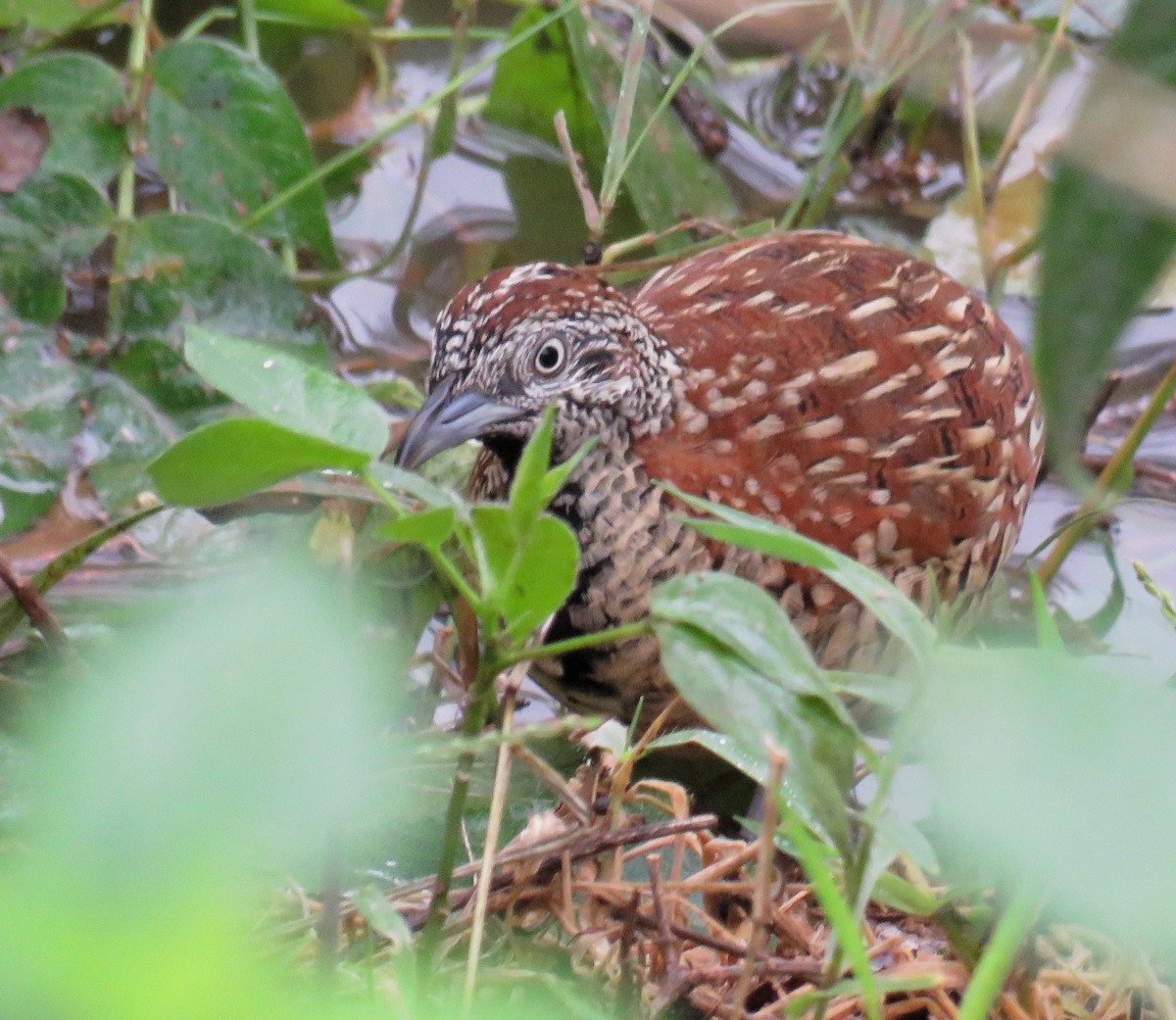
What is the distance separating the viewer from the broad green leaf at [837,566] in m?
0.98

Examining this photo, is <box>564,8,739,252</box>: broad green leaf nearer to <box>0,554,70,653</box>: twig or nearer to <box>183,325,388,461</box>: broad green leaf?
<box>0,554,70,653</box>: twig

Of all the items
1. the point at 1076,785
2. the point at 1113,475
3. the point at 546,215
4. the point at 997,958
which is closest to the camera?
the point at 1076,785

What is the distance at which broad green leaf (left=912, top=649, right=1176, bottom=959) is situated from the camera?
62 centimetres

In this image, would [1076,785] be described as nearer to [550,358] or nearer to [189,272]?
[550,358]

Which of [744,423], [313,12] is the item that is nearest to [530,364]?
[744,423]

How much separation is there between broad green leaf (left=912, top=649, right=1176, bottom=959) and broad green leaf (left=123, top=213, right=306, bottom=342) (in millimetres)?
2292

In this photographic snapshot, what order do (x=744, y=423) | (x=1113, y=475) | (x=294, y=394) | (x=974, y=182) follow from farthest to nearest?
(x=974, y=182) → (x=1113, y=475) → (x=744, y=423) → (x=294, y=394)

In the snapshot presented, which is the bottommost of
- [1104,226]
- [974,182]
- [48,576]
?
[48,576]

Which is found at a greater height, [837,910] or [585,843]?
[837,910]

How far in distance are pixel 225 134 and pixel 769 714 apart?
2.24 m

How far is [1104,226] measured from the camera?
0.58m

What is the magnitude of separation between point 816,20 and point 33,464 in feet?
7.91

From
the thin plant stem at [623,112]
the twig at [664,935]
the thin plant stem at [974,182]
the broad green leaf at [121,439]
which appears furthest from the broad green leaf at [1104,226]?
the thin plant stem at [974,182]

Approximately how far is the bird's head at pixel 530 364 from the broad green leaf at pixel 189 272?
0.73 m
